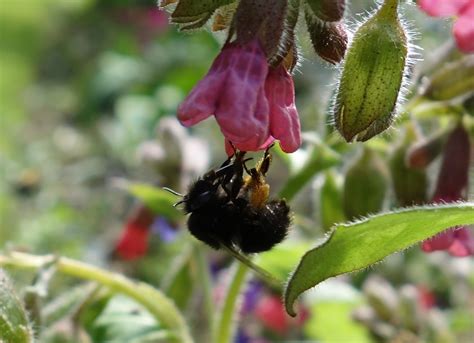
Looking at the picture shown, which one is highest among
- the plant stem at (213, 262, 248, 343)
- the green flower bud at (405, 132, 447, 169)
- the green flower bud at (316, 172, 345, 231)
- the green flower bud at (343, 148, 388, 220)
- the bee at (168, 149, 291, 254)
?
the bee at (168, 149, 291, 254)

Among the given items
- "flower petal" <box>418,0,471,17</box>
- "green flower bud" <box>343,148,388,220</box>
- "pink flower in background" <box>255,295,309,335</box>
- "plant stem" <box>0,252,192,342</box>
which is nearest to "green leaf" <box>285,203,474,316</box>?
"flower petal" <box>418,0,471,17</box>

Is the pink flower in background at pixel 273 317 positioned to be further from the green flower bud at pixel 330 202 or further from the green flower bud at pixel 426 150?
the green flower bud at pixel 426 150

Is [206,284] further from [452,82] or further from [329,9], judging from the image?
[329,9]

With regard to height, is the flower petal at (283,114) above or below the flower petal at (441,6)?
above

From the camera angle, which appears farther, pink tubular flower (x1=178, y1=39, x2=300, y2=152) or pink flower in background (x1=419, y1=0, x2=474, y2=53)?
pink flower in background (x1=419, y1=0, x2=474, y2=53)

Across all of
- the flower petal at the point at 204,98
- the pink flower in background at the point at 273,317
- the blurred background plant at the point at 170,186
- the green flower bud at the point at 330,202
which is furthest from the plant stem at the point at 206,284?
the pink flower in background at the point at 273,317

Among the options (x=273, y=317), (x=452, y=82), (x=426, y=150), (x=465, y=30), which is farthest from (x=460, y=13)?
(x=273, y=317)

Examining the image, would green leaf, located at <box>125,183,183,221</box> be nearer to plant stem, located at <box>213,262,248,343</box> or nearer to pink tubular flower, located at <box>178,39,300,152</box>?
plant stem, located at <box>213,262,248,343</box>
